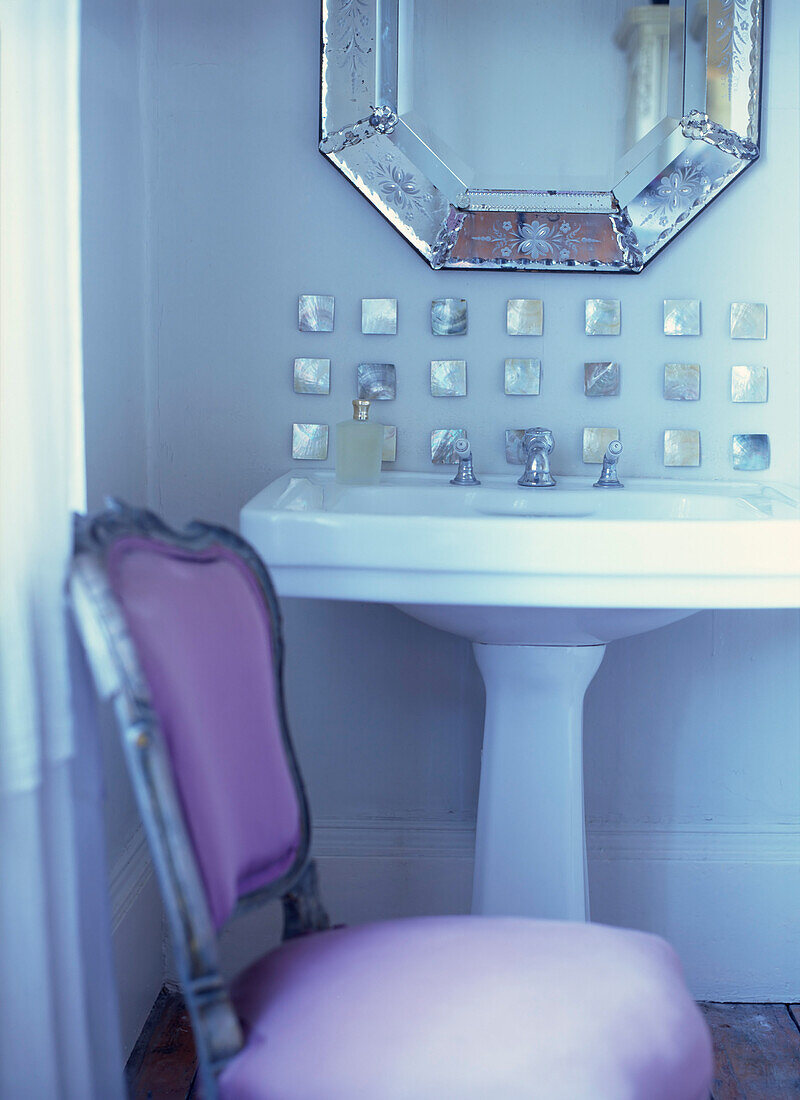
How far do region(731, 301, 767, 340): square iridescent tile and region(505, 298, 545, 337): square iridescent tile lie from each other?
0.31m

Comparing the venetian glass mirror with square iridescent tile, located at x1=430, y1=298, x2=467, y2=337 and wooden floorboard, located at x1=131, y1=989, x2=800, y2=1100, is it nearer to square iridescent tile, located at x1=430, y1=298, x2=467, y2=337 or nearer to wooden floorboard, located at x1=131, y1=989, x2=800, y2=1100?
square iridescent tile, located at x1=430, y1=298, x2=467, y2=337

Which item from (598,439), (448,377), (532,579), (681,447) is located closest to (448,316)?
(448,377)

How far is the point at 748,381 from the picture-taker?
1.74 m

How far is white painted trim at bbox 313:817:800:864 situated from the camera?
1.83 m

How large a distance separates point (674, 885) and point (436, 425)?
0.89 meters

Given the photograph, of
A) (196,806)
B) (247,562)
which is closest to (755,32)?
(247,562)

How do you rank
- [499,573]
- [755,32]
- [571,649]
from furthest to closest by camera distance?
[755,32] → [571,649] → [499,573]

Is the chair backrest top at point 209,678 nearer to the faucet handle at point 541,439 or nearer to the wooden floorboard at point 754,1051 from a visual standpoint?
the faucet handle at point 541,439

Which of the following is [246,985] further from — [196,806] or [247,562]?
[247,562]

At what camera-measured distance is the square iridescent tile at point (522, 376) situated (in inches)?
68.2

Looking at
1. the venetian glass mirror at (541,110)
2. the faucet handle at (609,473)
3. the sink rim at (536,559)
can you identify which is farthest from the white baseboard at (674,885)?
the venetian glass mirror at (541,110)

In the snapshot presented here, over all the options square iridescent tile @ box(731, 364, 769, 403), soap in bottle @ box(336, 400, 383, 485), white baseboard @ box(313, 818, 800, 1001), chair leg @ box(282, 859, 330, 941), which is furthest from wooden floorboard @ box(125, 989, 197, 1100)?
square iridescent tile @ box(731, 364, 769, 403)

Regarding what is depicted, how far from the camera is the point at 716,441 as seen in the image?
1.75 m

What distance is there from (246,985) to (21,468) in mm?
499
